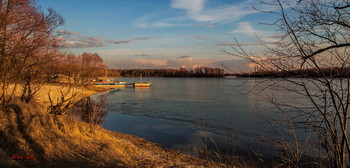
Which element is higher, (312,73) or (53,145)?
(312,73)

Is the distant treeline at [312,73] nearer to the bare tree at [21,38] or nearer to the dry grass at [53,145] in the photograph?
A: the dry grass at [53,145]

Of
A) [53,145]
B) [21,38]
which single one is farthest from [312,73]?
[21,38]

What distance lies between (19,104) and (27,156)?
2.65 metres

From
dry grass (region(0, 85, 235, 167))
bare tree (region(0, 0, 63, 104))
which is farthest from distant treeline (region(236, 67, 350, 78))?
bare tree (region(0, 0, 63, 104))

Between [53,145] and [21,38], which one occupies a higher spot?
[21,38]

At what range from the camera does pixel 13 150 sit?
604 centimetres

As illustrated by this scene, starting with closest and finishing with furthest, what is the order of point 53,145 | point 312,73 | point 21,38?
point 312,73
point 53,145
point 21,38

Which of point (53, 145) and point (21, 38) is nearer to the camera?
point (53, 145)

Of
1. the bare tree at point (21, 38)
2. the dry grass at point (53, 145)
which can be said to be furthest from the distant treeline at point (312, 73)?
the bare tree at point (21, 38)

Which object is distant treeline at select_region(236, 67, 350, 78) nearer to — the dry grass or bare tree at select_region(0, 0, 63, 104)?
the dry grass

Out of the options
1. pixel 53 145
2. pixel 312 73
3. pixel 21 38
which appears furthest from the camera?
pixel 21 38

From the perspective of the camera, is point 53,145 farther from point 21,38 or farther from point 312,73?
point 312,73

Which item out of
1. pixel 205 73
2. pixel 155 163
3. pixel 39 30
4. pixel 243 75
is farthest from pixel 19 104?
pixel 205 73

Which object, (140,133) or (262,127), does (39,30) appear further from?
(262,127)
